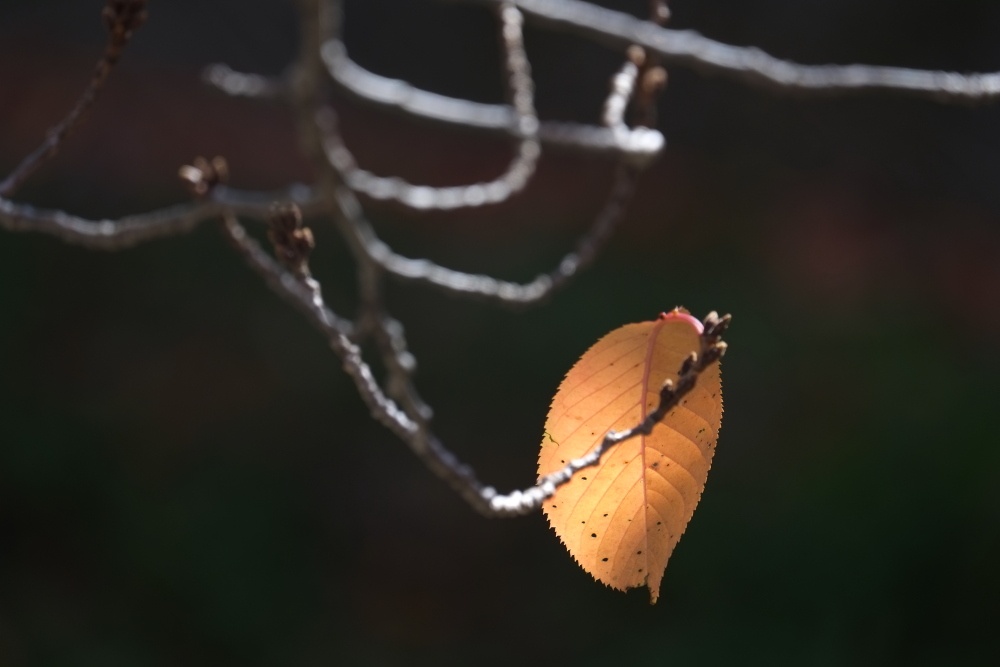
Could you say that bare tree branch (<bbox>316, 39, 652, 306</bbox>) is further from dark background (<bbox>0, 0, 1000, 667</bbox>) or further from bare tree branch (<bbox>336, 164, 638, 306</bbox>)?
dark background (<bbox>0, 0, 1000, 667</bbox>)

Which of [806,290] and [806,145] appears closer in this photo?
[806,290]

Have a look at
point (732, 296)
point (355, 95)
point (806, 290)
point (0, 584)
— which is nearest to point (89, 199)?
point (0, 584)

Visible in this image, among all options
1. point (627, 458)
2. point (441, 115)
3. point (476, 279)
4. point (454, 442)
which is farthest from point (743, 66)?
point (454, 442)

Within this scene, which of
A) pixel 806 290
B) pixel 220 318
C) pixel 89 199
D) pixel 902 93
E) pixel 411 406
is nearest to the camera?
pixel 411 406

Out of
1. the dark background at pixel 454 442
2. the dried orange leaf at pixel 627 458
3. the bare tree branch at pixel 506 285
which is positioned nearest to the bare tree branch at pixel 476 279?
the bare tree branch at pixel 506 285

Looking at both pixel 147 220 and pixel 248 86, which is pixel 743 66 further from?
pixel 147 220

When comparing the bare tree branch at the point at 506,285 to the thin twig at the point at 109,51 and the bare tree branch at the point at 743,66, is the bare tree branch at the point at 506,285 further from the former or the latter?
the thin twig at the point at 109,51

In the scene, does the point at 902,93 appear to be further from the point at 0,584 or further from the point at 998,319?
the point at 998,319

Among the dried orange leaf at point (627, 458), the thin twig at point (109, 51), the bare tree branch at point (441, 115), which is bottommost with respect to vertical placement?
the dried orange leaf at point (627, 458)
